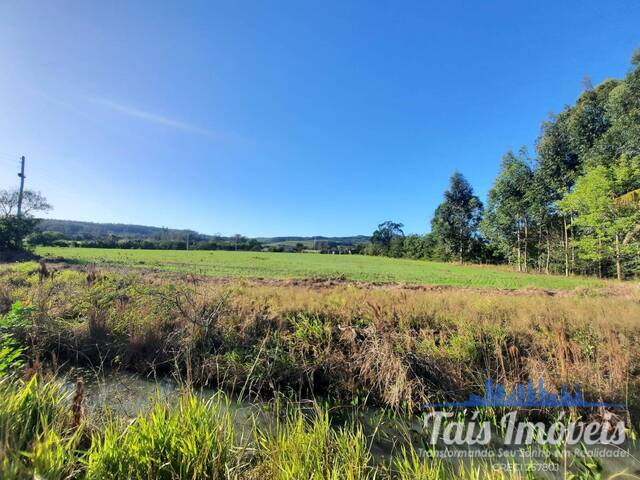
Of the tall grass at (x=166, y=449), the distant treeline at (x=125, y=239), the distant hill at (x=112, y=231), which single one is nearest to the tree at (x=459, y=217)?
the distant treeline at (x=125, y=239)

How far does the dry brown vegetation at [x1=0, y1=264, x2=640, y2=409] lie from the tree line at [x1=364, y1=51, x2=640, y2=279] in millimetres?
25147

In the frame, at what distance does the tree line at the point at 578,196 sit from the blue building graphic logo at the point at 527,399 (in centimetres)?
2950

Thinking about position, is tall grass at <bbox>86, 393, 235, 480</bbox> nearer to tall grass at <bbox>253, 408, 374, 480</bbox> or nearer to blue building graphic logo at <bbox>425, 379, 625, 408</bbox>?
tall grass at <bbox>253, 408, 374, 480</bbox>

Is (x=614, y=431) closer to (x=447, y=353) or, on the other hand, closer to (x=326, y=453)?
(x=447, y=353)

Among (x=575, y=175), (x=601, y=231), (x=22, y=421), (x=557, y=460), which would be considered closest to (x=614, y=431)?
(x=557, y=460)

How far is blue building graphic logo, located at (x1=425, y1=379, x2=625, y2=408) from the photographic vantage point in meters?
4.68

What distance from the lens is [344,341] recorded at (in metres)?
6.61

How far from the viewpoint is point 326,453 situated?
9.69 ft

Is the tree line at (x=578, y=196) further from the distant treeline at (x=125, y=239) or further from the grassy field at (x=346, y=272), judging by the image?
the distant treeline at (x=125, y=239)

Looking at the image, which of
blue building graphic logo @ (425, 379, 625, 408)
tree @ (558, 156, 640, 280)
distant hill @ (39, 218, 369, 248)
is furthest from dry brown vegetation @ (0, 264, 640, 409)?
distant hill @ (39, 218, 369, 248)

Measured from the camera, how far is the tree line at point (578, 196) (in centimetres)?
2423

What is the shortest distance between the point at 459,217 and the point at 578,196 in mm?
26202

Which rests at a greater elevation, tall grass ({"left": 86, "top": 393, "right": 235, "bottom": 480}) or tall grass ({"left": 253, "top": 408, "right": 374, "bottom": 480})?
tall grass ({"left": 86, "top": 393, "right": 235, "bottom": 480})

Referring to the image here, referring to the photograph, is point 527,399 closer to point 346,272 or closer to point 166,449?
point 166,449
